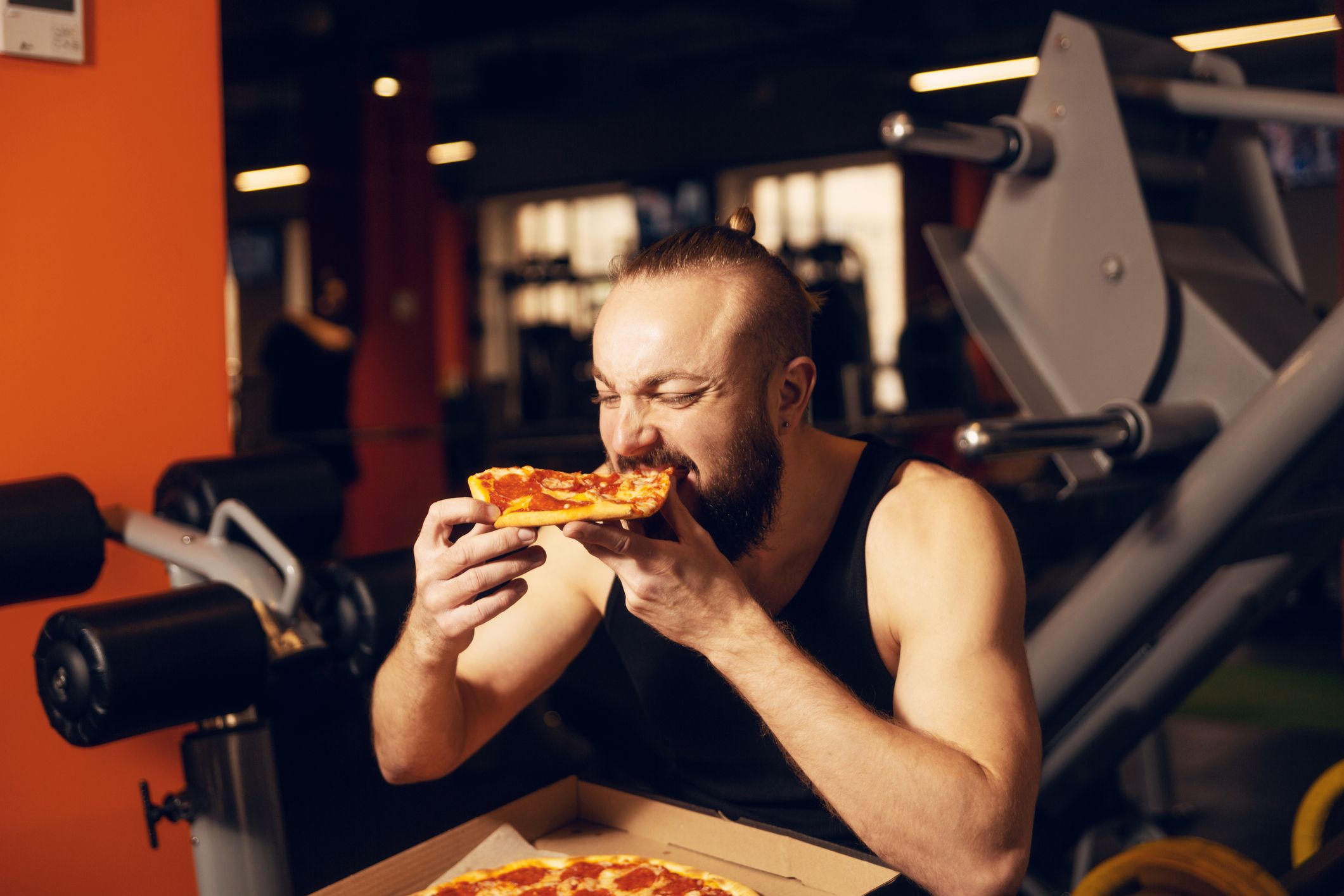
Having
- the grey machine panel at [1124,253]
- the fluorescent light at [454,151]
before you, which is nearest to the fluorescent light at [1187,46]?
the fluorescent light at [454,151]

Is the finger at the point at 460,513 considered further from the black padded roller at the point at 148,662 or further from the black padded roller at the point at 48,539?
the black padded roller at the point at 48,539

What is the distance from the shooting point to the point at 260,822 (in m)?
1.63

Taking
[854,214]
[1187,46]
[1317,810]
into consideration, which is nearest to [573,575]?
[1317,810]

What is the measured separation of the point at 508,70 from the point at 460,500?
22.3 ft

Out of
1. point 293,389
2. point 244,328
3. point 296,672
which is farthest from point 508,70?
point 244,328

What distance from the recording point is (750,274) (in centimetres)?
159

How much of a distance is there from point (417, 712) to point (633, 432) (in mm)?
484

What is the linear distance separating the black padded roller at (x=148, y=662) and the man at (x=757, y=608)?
0.67 ft

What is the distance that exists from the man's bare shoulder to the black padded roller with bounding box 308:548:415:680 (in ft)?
0.65

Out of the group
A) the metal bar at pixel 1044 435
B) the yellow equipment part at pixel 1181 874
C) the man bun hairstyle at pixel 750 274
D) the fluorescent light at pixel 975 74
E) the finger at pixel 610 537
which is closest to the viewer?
the finger at pixel 610 537

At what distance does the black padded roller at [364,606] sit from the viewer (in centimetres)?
173

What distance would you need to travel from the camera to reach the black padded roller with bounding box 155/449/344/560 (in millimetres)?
1839

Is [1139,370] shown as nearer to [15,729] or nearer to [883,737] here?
[883,737]

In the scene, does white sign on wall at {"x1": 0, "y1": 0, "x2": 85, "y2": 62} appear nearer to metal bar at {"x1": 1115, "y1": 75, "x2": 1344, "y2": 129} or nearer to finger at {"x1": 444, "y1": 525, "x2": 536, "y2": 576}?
finger at {"x1": 444, "y1": 525, "x2": 536, "y2": 576}
